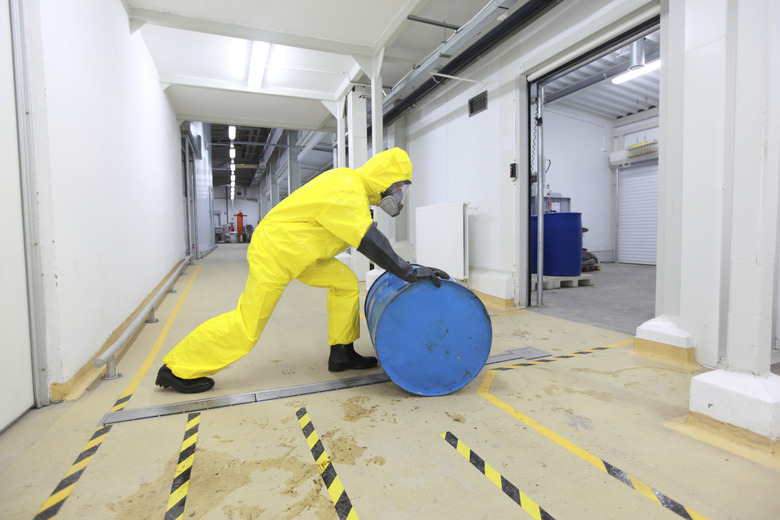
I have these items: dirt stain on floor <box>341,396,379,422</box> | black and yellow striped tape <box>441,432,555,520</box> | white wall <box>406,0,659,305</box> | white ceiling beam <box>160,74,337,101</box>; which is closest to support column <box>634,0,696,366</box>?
white wall <box>406,0,659,305</box>

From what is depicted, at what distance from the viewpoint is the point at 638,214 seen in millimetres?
10516

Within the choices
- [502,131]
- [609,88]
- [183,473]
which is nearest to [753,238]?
[183,473]

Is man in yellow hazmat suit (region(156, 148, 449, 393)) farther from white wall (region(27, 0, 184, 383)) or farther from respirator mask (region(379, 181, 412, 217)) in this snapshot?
white wall (region(27, 0, 184, 383))

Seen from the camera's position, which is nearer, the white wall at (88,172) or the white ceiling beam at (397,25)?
the white wall at (88,172)

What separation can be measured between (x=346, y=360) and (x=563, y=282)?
5.11m

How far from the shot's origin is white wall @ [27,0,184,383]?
2232 millimetres

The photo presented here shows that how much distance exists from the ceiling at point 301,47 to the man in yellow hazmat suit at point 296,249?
9.15ft

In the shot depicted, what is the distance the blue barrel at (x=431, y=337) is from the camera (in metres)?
2.28

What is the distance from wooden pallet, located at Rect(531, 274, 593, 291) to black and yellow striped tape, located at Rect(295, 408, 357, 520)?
17.5 ft

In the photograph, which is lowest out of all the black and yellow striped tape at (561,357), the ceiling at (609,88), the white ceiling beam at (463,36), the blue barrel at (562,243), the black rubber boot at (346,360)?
the black and yellow striped tape at (561,357)

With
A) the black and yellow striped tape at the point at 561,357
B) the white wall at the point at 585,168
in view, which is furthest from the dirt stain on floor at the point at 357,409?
the white wall at the point at 585,168

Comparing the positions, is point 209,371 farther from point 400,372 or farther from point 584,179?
point 584,179

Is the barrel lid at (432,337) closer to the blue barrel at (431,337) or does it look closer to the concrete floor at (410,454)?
the blue barrel at (431,337)

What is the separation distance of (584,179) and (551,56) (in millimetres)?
7288
